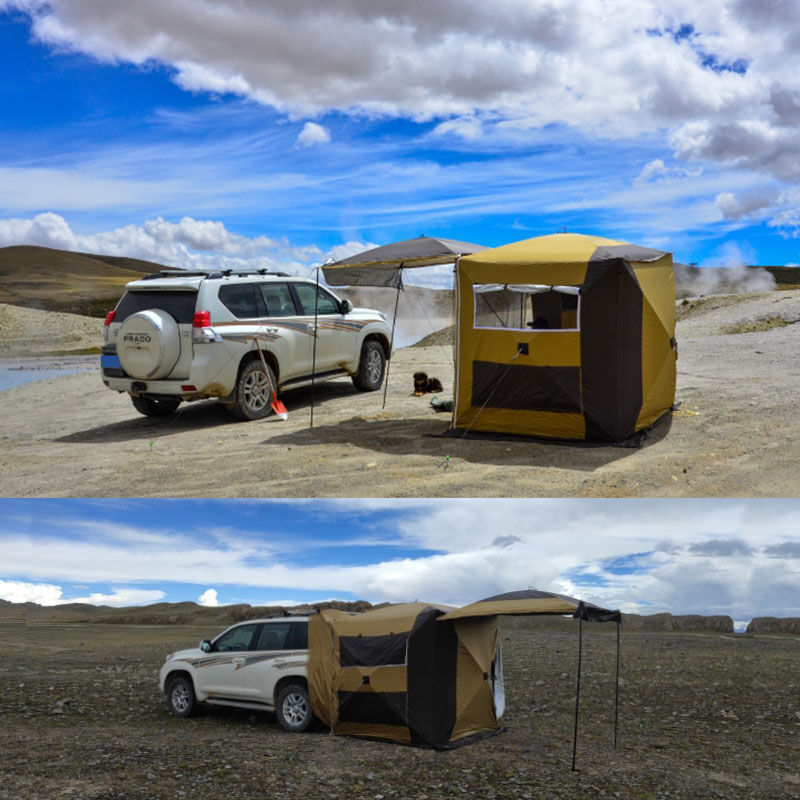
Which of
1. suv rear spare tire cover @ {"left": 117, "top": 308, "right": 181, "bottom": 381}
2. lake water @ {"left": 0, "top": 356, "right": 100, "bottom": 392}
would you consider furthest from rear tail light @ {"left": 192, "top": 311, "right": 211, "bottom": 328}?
lake water @ {"left": 0, "top": 356, "right": 100, "bottom": 392}

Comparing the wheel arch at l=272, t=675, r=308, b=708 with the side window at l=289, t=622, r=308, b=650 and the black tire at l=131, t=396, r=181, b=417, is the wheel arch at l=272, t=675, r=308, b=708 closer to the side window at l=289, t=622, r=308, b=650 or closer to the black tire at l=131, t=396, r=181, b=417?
the side window at l=289, t=622, r=308, b=650

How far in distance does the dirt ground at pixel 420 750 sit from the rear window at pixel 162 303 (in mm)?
4814

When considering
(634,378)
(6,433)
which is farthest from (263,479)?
(6,433)

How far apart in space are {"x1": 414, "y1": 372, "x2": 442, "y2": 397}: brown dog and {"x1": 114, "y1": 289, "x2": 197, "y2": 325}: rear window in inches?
168

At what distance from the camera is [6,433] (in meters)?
13.1

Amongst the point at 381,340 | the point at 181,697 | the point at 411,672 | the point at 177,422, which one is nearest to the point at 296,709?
the point at 411,672

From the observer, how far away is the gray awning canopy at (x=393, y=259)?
11555 millimetres

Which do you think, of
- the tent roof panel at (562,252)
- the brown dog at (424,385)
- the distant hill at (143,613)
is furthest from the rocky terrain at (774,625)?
the tent roof panel at (562,252)

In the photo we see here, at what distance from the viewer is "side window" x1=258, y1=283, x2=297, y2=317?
12562 mm

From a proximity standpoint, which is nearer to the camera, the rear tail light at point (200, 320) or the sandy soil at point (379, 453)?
the sandy soil at point (379, 453)

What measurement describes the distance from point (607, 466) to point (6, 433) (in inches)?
335

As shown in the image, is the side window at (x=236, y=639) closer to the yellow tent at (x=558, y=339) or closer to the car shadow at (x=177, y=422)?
the car shadow at (x=177, y=422)

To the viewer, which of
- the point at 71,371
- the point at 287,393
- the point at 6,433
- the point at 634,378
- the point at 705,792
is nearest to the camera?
the point at 705,792

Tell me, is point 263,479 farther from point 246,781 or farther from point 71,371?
point 71,371
